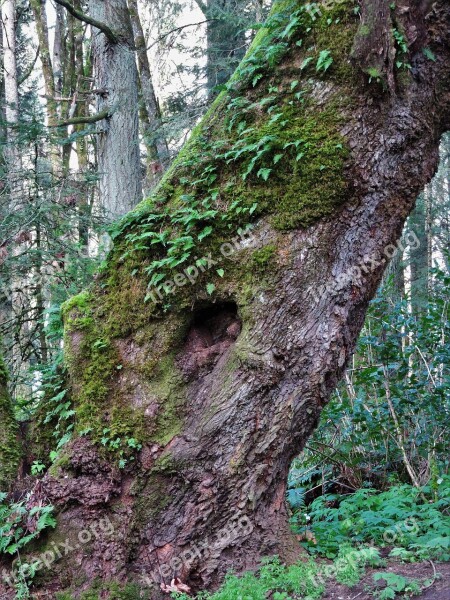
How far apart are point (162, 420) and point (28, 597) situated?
161 cm

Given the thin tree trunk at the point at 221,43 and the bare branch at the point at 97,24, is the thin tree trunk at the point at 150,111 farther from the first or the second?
the bare branch at the point at 97,24

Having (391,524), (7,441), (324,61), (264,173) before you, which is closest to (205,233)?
(264,173)

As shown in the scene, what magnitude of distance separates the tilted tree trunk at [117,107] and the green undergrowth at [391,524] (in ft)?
19.0

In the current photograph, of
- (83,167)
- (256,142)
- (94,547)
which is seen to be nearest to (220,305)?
(256,142)

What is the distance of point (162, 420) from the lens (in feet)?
13.2

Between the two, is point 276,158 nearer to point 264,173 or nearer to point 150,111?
point 264,173

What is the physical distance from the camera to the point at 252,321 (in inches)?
156

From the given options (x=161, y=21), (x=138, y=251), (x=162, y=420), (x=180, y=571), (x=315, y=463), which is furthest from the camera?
(x=161, y=21)

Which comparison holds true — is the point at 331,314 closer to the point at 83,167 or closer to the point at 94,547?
the point at 94,547

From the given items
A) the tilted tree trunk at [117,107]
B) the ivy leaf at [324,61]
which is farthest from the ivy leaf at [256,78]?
the tilted tree trunk at [117,107]

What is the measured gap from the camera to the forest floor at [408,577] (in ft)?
10.8

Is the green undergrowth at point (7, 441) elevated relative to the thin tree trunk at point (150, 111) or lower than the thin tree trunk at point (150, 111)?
lower

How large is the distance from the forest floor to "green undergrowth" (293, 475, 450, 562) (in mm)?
81

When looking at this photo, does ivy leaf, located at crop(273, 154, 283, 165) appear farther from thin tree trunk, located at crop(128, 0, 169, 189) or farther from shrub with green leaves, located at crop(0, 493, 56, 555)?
thin tree trunk, located at crop(128, 0, 169, 189)
